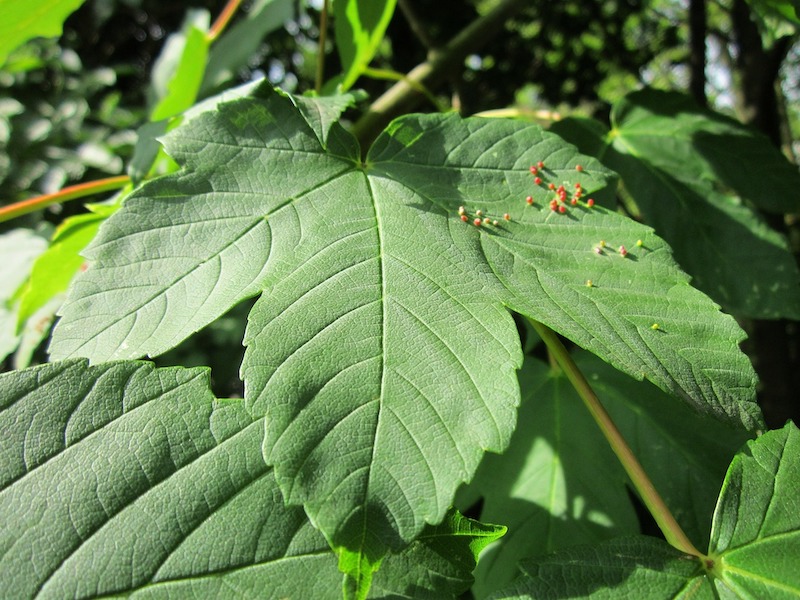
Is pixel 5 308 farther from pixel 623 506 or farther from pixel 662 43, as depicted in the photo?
pixel 662 43

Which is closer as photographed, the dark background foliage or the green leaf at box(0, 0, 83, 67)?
the green leaf at box(0, 0, 83, 67)

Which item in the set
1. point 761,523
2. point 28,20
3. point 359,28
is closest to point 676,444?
point 761,523

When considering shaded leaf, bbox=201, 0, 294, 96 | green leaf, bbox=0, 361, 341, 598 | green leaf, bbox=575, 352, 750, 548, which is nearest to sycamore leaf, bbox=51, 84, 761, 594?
green leaf, bbox=0, 361, 341, 598

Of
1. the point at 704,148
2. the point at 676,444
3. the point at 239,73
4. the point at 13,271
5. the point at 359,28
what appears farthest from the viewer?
the point at 239,73

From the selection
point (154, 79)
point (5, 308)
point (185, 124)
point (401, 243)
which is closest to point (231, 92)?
point (185, 124)

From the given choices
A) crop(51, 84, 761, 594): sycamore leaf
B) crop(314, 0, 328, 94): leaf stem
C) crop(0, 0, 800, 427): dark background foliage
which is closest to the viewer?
crop(51, 84, 761, 594): sycamore leaf

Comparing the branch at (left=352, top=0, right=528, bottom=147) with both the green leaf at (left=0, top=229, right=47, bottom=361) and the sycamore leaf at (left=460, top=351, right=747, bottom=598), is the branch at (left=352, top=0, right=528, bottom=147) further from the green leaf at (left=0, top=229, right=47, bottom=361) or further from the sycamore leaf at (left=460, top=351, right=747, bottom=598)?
the green leaf at (left=0, top=229, right=47, bottom=361)

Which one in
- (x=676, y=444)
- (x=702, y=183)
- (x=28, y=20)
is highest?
(x=28, y=20)

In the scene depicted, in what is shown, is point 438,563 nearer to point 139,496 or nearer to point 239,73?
point 139,496
